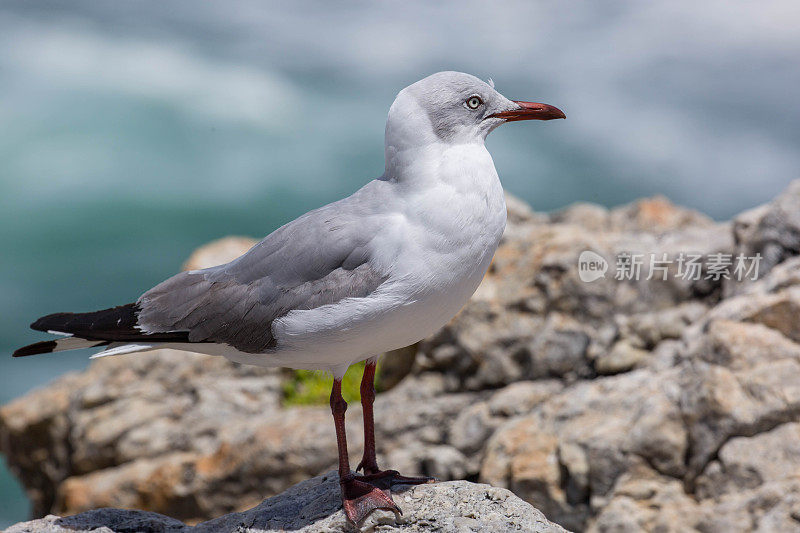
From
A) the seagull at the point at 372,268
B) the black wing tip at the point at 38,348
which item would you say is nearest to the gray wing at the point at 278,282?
the seagull at the point at 372,268

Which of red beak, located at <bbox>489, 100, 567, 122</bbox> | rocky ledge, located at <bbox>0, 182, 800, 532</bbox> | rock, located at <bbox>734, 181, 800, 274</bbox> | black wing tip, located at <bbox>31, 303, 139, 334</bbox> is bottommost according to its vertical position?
rocky ledge, located at <bbox>0, 182, 800, 532</bbox>

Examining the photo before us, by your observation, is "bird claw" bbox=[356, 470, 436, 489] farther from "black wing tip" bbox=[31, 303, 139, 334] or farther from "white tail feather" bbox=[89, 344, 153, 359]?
"black wing tip" bbox=[31, 303, 139, 334]

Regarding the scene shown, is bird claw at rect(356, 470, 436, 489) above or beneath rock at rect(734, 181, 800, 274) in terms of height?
beneath

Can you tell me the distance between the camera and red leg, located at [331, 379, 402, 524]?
443cm

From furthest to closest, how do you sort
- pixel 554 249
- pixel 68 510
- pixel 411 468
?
pixel 68 510
pixel 554 249
pixel 411 468

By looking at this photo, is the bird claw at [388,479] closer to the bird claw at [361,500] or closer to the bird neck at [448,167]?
the bird claw at [361,500]

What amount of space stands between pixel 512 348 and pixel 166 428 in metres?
4.15

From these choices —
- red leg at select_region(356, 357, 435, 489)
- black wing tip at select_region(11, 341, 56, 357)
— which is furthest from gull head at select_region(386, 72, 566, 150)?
black wing tip at select_region(11, 341, 56, 357)

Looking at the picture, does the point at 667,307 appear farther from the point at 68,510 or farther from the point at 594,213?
the point at 68,510

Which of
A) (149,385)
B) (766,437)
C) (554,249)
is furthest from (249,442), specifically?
(766,437)

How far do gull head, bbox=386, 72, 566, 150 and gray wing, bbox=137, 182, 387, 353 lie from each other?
1.37ft

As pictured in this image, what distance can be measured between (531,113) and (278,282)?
1.62 meters

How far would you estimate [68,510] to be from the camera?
370 inches

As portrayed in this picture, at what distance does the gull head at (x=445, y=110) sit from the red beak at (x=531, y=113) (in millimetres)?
12
